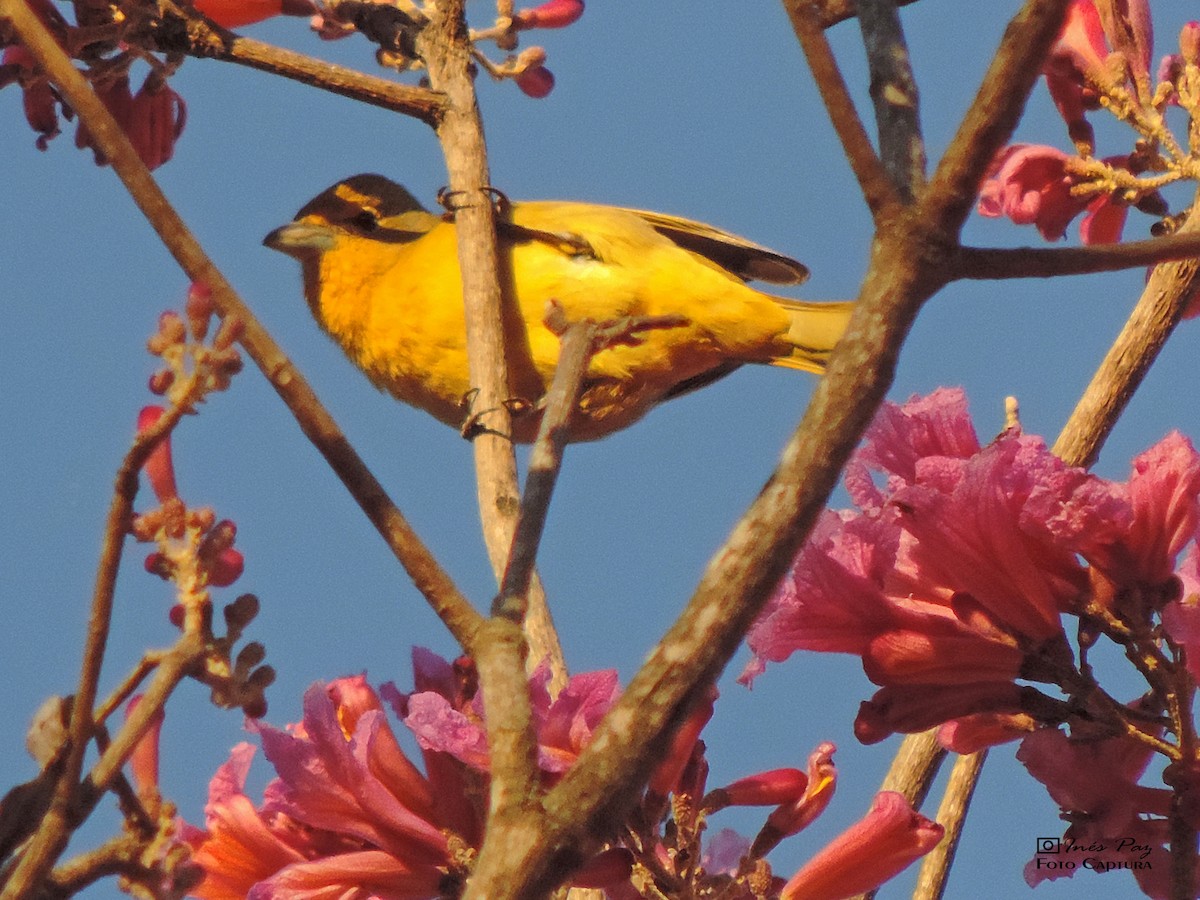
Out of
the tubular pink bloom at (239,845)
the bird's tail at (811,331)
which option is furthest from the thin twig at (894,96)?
the bird's tail at (811,331)

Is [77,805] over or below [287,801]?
below

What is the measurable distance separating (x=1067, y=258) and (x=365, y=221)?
3568mm

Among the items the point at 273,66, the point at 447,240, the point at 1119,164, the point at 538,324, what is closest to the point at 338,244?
the point at 447,240

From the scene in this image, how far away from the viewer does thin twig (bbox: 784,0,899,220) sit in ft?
4.84

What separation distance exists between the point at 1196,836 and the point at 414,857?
0.95 m

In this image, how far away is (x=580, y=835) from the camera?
1.38 m

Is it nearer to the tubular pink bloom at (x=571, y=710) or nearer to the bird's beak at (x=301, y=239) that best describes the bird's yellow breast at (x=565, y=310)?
the bird's beak at (x=301, y=239)

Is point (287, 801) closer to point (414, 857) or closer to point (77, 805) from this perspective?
point (414, 857)

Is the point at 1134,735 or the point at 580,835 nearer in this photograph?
the point at 580,835

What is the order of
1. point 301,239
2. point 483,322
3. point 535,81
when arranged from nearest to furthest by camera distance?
1. point 483,322
2. point 535,81
3. point 301,239

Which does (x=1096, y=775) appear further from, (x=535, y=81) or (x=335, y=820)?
(x=535, y=81)

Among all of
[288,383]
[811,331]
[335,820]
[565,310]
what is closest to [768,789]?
[335,820]

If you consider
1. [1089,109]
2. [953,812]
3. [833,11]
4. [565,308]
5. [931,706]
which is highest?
[565,308]

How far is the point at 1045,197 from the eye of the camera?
10.5ft
